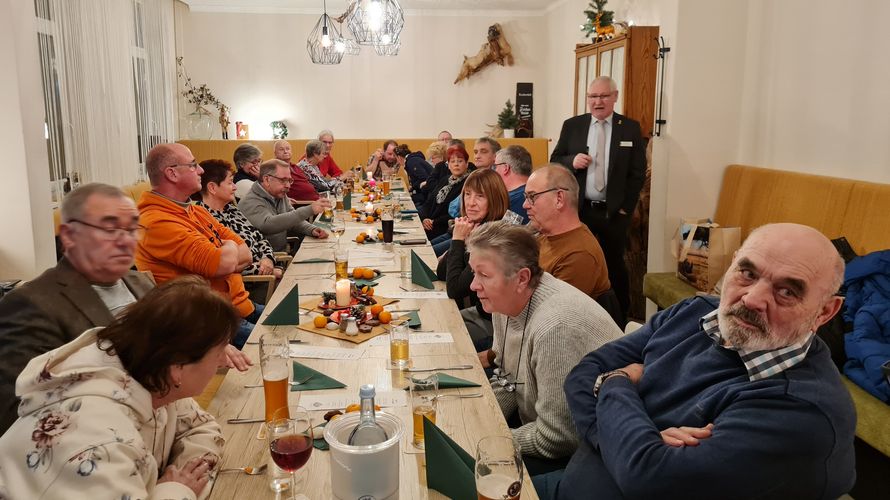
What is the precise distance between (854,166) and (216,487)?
13.2 ft

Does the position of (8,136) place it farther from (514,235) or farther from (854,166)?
(854,166)

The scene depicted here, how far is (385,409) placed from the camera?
1.80 metres

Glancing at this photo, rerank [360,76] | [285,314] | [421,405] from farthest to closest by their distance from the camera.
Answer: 1. [360,76]
2. [285,314]
3. [421,405]

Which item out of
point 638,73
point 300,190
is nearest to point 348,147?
point 300,190

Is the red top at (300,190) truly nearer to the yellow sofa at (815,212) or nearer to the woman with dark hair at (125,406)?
the yellow sofa at (815,212)

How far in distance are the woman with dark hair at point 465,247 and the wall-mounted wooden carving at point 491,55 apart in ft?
26.1

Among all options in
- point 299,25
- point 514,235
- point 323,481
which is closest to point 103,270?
point 323,481

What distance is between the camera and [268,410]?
1.75 metres

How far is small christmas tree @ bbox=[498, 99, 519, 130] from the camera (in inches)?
427

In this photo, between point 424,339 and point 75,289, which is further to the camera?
point 424,339

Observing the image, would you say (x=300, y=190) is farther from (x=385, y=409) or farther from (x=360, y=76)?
(x=385, y=409)

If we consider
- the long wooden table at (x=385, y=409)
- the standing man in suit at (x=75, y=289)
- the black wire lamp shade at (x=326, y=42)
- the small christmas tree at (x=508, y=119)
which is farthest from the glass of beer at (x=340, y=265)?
the small christmas tree at (x=508, y=119)

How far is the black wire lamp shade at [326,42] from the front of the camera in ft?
22.7

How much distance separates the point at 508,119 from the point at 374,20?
22.0 feet
